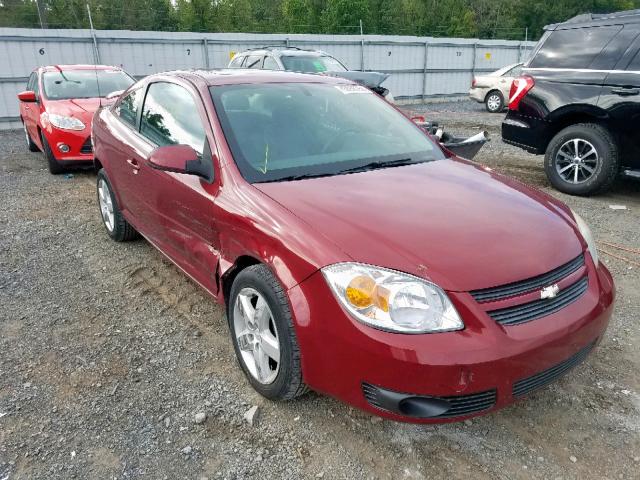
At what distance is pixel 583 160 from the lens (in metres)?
5.72

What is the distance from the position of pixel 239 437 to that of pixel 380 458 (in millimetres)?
650

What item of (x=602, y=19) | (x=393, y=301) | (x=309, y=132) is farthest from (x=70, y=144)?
(x=602, y=19)

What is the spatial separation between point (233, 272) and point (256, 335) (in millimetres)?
366

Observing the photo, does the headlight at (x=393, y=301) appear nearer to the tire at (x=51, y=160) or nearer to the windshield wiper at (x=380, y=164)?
the windshield wiper at (x=380, y=164)

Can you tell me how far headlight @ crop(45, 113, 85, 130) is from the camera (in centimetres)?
701

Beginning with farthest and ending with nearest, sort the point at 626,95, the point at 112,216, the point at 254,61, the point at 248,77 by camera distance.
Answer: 1. the point at 254,61
2. the point at 626,95
3. the point at 112,216
4. the point at 248,77

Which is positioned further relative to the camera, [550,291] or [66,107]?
[66,107]

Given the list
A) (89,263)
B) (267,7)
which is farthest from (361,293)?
(267,7)

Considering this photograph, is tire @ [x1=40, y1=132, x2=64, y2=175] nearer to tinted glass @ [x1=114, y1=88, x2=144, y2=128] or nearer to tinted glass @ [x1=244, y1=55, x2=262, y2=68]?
tinted glass @ [x1=114, y1=88, x2=144, y2=128]

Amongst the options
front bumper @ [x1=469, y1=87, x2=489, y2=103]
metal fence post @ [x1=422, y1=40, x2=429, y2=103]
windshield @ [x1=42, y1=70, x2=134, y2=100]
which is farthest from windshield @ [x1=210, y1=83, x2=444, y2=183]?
metal fence post @ [x1=422, y1=40, x2=429, y2=103]

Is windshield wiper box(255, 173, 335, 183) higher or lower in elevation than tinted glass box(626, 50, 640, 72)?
lower

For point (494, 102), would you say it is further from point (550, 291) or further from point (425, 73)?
point (550, 291)

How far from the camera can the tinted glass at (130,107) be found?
13.0 ft

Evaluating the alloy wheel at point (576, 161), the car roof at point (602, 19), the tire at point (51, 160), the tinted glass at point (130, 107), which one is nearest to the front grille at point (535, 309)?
the tinted glass at point (130, 107)
